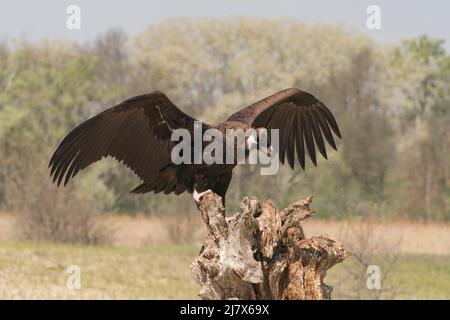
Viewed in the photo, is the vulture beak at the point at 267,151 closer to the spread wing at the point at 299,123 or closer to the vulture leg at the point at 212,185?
the vulture leg at the point at 212,185

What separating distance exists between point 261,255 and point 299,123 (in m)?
3.69

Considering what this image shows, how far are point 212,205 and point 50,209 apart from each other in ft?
64.0

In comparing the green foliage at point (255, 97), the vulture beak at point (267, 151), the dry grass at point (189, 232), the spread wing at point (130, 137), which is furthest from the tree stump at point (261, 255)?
the dry grass at point (189, 232)

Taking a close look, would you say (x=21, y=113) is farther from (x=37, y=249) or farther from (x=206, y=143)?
(x=206, y=143)

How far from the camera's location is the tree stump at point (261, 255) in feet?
23.4

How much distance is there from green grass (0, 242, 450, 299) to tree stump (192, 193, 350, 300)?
12680 mm

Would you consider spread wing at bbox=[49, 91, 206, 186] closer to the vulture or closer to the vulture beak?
the vulture

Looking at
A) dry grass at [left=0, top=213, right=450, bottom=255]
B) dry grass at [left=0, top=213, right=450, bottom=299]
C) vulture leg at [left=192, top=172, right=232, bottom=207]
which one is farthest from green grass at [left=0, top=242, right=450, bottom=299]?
vulture leg at [left=192, top=172, right=232, bottom=207]

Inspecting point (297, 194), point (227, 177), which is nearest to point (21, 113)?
point (297, 194)

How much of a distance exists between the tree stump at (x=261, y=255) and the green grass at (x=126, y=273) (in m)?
12.7

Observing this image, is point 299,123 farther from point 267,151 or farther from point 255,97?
point 255,97

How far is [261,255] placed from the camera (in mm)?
7391

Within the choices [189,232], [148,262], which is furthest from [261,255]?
[189,232]

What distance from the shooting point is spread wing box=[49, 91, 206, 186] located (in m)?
9.05
